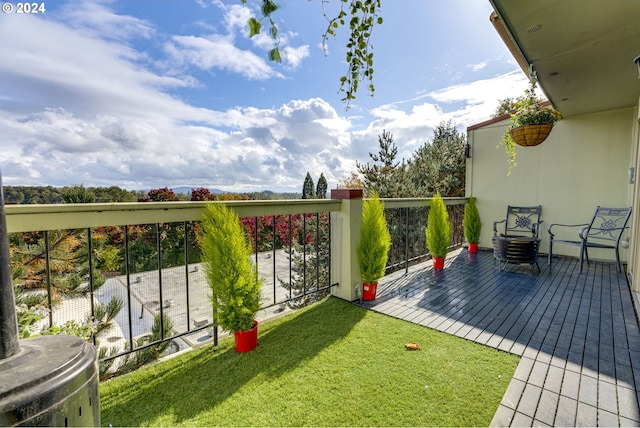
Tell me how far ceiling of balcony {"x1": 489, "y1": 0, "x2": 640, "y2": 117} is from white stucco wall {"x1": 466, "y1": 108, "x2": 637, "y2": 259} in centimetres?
105

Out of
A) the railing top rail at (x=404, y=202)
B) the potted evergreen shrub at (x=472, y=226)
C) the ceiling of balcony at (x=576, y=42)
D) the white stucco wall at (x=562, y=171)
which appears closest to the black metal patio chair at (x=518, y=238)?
the white stucco wall at (x=562, y=171)

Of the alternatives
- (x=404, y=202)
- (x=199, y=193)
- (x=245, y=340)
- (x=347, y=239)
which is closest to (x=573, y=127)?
(x=404, y=202)

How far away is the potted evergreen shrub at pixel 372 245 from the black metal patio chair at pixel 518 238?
252 centimetres

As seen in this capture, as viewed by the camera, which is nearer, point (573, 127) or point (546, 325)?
point (546, 325)

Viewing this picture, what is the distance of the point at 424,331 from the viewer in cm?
276

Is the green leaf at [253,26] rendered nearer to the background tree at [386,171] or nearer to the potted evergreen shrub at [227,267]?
the potted evergreen shrub at [227,267]

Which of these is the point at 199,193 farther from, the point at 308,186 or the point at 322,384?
the point at 322,384

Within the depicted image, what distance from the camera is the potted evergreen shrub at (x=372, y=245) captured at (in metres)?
3.48

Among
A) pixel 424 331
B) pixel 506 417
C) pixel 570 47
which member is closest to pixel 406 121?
pixel 570 47

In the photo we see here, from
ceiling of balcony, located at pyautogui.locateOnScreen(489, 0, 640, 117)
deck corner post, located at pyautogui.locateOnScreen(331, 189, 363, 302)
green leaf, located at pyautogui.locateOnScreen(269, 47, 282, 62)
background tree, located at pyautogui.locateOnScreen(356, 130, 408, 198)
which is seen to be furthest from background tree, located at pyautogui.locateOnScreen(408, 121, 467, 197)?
green leaf, located at pyautogui.locateOnScreen(269, 47, 282, 62)

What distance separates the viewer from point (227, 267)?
2277 mm

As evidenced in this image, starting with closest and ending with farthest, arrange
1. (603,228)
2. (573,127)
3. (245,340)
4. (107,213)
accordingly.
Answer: (107,213) < (245,340) < (603,228) < (573,127)

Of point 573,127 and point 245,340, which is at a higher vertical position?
point 573,127

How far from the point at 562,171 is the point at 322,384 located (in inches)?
254
